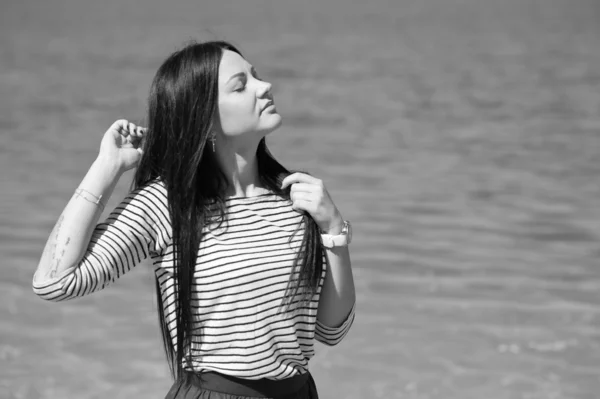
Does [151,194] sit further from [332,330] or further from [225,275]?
[332,330]

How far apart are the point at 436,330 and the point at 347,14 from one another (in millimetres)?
12508

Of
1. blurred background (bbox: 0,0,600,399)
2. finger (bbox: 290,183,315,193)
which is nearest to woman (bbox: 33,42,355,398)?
finger (bbox: 290,183,315,193)

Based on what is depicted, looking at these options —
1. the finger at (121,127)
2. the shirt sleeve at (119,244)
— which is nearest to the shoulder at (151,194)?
the shirt sleeve at (119,244)

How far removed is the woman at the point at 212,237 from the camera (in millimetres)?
2090

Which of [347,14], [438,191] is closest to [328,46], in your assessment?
[347,14]

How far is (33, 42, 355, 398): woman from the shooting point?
209 centimetres

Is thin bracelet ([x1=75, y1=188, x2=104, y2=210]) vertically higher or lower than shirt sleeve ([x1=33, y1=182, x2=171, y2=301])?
higher

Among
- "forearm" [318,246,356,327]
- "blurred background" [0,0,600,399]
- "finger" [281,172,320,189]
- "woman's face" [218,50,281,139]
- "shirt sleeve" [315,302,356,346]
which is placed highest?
"woman's face" [218,50,281,139]

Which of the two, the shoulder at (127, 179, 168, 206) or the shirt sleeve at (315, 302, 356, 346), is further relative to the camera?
the shirt sleeve at (315, 302, 356, 346)

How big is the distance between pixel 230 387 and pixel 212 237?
326 millimetres

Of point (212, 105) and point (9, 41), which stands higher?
point (212, 105)

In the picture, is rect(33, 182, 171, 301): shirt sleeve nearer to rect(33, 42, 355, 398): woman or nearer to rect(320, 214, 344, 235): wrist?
rect(33, 42, 355, 398): woman

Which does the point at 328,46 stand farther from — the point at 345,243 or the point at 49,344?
the point at 345,243

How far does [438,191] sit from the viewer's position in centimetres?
713
